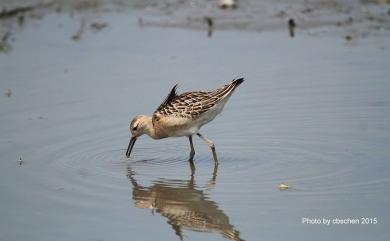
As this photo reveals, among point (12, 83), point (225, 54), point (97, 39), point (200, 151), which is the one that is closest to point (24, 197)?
point (200, 151)

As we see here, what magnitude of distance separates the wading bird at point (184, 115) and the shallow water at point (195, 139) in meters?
0.33

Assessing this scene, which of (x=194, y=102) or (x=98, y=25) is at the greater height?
(x=98, y=25)

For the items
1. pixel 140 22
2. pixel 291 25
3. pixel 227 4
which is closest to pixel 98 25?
pixel 140 22

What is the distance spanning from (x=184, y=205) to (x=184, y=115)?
2.00 meters

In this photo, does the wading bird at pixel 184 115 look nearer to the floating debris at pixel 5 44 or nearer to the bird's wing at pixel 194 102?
the bird's wing at pixel 194 102

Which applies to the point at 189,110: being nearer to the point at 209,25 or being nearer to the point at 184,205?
the point at 184,205

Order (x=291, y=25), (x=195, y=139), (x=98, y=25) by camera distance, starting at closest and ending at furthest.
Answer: (x=195, y=139) → (x=291, y=25) → (x=98, y=25)

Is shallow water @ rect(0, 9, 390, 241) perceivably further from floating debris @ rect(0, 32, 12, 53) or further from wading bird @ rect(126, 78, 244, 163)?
wading bird @ rect(126, 78, 244, 163)

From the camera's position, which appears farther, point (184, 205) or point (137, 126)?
point (137, 126)

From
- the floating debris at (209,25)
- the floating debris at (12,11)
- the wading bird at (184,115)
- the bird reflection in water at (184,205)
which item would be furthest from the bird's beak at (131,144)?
the floating debris at (12,11)

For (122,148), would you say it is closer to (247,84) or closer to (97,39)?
(247,84)

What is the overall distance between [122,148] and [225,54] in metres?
4.22

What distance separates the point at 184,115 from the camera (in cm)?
1082

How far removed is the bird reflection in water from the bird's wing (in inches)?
35.6
